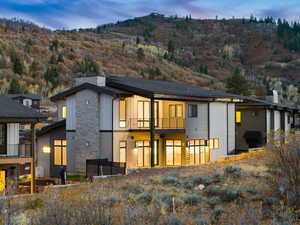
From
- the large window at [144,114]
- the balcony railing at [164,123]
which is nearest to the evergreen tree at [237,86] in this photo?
the balcony railing at [164,123]

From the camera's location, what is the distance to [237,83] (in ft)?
241

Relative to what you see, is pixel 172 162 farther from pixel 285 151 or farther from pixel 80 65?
pixel 80 65

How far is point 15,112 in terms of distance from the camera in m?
25.4

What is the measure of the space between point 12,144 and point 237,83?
53.1 m

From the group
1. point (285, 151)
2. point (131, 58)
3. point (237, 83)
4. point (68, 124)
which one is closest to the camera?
point (285, 151)

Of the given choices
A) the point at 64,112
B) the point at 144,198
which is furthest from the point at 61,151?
the point at 144,198

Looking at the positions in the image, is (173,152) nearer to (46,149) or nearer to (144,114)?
(144,114)

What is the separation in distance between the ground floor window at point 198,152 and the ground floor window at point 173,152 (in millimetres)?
917

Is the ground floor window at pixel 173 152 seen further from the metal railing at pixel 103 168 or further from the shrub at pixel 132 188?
the shrub at pixel 132 188

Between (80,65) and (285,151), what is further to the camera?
(80,65)

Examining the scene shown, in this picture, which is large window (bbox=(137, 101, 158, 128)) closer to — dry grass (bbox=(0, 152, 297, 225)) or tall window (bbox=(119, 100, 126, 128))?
tall window (bbox=(119, 100, 126, 128))

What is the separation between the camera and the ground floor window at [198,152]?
34.2 m

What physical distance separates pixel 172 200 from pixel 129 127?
14.9 meters

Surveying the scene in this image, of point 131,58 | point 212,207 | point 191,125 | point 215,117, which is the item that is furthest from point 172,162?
point 131,58
